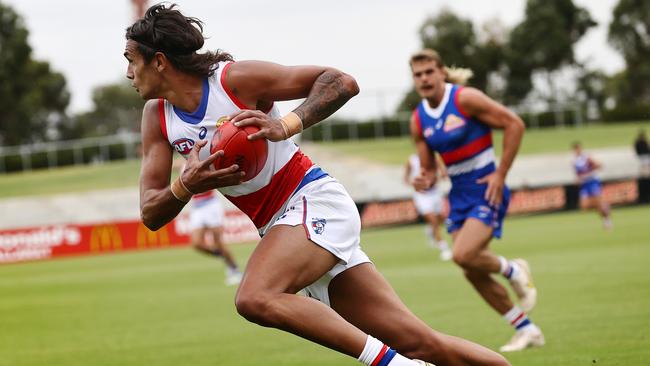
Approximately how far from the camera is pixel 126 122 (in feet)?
381

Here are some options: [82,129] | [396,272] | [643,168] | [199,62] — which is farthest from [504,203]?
[82,129]

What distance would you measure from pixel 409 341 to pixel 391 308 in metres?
0.21

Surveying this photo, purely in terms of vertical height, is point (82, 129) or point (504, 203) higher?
point (504, 203)

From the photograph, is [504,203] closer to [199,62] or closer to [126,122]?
[199,62]

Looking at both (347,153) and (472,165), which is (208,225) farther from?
(347,153)

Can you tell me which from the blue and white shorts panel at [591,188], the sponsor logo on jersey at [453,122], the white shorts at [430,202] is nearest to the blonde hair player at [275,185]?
the sponsor logo on jersey at [453,122]

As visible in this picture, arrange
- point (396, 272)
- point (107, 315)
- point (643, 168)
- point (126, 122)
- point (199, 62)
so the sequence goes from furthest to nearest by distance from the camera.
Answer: point (126, 122) → point (643, 168) → point (396, 272) → point (107, 315) → point (199, 62)

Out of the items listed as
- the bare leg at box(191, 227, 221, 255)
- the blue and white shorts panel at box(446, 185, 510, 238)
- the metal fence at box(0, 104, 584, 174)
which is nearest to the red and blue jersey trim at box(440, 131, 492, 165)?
the blue and white shorts panel at box(446, 185, 510, 238)

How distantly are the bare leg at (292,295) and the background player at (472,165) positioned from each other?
3.79 m

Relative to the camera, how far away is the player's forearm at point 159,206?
552 centimetres

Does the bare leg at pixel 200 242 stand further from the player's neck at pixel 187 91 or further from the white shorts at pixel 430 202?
the player's neck at pixel 187 91

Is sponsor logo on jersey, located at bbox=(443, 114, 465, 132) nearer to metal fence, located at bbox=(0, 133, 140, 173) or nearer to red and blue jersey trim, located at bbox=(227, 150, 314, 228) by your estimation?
red and blue jersey trim, located at bbox=(227, 150, 314, 228)

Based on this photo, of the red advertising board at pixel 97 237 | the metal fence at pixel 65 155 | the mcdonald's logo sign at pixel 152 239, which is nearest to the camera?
the red advertising board at pixel 97 237

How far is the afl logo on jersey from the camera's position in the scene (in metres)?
5.62
